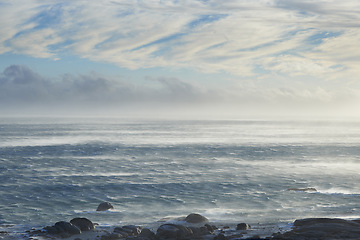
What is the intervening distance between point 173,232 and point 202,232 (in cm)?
254

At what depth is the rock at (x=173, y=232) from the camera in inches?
1232

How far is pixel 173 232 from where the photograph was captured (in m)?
31.5

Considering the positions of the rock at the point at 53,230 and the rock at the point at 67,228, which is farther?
the rock at the point at 67,228

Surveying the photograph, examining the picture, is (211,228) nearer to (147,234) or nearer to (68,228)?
(147,234)

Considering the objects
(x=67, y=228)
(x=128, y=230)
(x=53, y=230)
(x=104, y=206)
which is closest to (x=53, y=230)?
(x=53, y=230)

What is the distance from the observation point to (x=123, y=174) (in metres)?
66.2

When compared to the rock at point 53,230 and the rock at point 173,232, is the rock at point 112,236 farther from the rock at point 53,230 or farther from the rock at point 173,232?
the rock at point 53,230

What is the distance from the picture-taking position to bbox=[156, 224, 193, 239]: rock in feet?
103

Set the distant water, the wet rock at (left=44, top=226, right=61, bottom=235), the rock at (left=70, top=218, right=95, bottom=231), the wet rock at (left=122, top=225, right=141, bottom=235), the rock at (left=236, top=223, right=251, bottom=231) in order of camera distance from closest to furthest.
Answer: the wet rock at (left=44, top=226, right=61, bottom=235), the wet rock at (left=122, top=225, right=141, bottom=235), the rock at (left=70, top=218, right=95, bottom=231), the rock at (left=236, top=223, right=251, bottom=231), the distant water

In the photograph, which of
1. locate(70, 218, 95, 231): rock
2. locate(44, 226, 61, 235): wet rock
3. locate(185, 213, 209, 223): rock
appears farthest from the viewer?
locate(185, 213, 209, 223): rock

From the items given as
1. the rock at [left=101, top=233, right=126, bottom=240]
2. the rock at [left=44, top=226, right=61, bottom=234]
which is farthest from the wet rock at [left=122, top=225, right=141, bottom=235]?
the rock at [left=44, top=226, right=61, bottom=234]

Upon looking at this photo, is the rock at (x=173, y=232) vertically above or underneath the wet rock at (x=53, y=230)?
underneath

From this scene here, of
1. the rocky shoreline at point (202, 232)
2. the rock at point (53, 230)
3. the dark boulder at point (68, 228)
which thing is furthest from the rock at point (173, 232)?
the rock at point (53, 230)

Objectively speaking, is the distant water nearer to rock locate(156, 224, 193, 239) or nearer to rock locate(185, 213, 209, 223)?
rock locate(185, 213, 209, 223)
